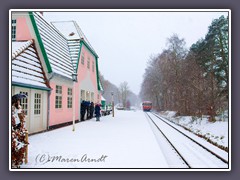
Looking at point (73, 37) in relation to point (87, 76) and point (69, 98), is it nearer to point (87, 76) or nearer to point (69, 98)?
point (87, 76)

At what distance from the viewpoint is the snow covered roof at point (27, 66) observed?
6951 millimetres

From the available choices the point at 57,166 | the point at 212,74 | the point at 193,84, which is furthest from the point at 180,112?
the point at 57,166

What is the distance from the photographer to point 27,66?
25.2 ft

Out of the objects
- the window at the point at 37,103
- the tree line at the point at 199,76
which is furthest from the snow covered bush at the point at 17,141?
the tree line at the point at 199,76

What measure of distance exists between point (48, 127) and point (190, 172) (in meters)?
7.07

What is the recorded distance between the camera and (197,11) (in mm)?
4855

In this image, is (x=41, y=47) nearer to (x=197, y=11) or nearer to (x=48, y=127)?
(x=48, y=127)

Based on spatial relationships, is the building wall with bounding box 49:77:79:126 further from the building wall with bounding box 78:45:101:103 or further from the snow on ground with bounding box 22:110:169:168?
the snow on ground with bounding box 22:110:169:168

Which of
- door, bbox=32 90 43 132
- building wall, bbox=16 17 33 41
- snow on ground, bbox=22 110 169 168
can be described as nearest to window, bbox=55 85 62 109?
door, bbox=32 90 43 132

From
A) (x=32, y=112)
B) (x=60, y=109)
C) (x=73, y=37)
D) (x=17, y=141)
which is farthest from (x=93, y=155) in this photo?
(x=73, y=37)

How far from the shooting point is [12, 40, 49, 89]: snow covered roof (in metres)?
6.95

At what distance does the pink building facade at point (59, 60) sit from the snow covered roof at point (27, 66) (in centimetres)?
36

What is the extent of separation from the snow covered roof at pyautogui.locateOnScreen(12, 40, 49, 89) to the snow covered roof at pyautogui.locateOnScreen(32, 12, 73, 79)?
0.58 metres
